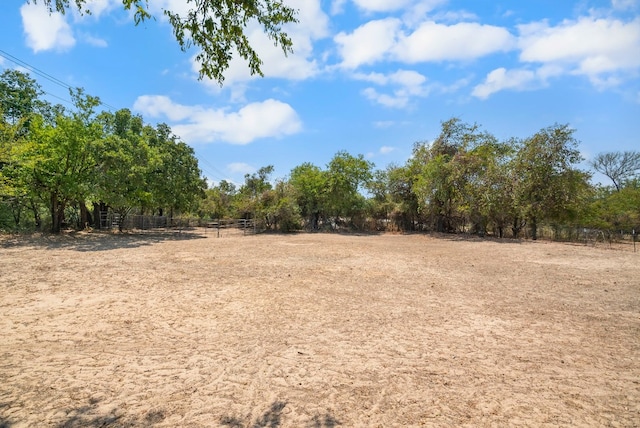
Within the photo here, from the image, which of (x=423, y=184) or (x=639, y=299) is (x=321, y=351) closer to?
(x=639, y=299)

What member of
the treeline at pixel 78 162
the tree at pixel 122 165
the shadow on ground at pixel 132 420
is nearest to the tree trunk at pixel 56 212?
the treeline at pixel 78 162

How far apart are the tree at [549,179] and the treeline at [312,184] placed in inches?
2.8

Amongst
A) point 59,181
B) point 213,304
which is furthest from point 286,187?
point 213,304

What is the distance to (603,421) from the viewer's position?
3.32 meters

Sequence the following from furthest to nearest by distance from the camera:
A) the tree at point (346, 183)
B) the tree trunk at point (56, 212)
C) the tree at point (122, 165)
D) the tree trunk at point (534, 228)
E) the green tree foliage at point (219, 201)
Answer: the green tree foliage at point (219, 201) → the tree at point (346, 183) → the tree trunk at point (534, 228) → the tree trunk at point (56, 212) → the tree at point (122, 165)

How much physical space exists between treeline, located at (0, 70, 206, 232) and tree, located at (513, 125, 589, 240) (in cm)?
2556

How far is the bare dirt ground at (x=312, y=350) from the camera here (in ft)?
11.2

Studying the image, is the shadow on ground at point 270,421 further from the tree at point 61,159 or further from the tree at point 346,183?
the tree at point 346,183

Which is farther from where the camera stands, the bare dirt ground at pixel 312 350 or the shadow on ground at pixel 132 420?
the bare dirt ground at pixel 312 350

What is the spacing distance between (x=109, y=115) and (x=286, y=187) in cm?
1498

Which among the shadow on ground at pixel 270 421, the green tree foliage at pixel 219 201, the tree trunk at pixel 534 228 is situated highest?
the green tree foliage at pixel 219 201

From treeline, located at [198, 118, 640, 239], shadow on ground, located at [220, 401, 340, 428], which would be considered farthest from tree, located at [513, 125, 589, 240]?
shadow on ground, located at [220, 401, 340, 428]

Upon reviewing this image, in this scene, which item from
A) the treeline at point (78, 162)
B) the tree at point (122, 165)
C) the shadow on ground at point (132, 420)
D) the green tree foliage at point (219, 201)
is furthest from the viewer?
the green tree foliage at point (219, 201)

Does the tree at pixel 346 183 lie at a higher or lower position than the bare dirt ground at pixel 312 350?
higher
